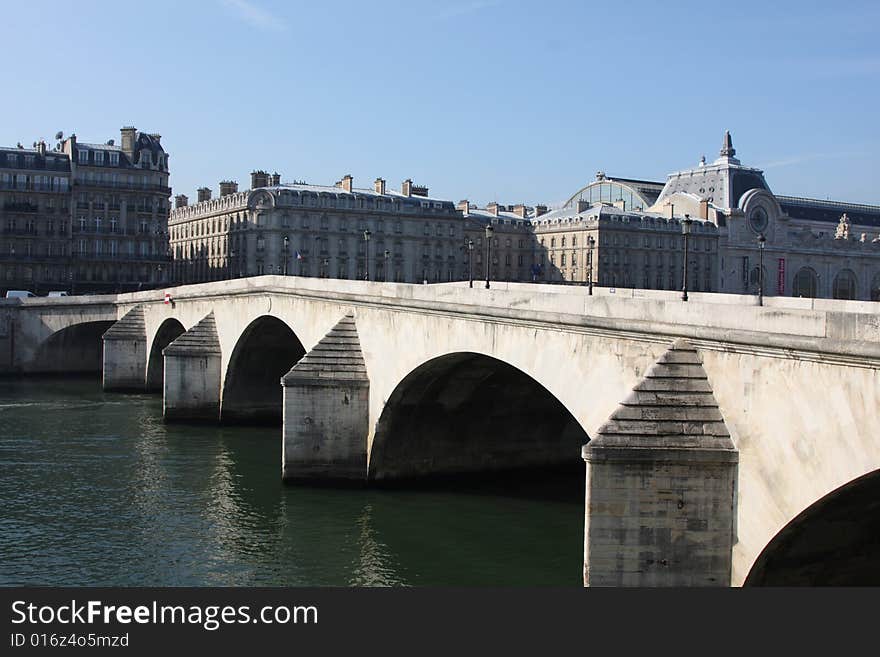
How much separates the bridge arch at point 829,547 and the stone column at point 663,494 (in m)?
0.84

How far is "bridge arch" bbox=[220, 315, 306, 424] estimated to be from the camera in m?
49.8

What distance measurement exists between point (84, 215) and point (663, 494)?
81.4m

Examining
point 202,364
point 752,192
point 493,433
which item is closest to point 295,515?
point 493,433

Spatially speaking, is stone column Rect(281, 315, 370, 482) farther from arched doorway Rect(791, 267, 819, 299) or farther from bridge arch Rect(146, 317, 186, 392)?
arched doorway Rect(791, 267, 819, 299)

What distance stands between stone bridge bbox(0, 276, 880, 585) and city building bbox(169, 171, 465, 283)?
57322mm

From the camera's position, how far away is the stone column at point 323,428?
34500 millimetres

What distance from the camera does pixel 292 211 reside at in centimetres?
10381

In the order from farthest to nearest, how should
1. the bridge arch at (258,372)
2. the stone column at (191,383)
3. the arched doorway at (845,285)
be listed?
the arched doorway at (845,285) < the bridge arch at (258,372) < the stone column at (191,383)

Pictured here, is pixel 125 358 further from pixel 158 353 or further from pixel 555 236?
pixel 555 236

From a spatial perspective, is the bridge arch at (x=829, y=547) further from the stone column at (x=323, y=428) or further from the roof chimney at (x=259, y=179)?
the roof chimney at (x=259, y=179)

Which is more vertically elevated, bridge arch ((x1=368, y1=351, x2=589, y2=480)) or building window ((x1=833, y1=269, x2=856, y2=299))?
building window ((x1=833, y1=269, x2=856, y2=299))

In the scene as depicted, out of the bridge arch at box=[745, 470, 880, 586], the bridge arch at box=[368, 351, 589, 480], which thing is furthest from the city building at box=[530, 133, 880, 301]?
the bridge arch at box=[745, 470, 880, 586]

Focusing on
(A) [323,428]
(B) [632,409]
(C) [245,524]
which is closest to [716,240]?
(A) [323,428]

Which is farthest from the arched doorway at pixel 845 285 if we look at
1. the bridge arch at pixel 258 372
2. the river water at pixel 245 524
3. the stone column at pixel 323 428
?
the stone column at pixel 323 428
